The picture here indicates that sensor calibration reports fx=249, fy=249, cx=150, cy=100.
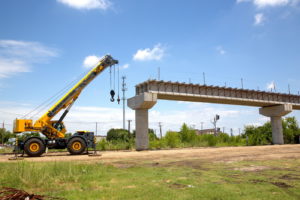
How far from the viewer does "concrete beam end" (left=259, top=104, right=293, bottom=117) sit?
37.2 meters

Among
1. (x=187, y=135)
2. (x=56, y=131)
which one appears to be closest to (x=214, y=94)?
(x=187, y=135)

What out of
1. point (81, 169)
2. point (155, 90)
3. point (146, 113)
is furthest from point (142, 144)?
point (81, 169)

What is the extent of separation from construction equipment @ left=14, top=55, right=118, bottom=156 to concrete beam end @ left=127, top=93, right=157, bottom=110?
22.0 ft

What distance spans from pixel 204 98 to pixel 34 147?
2047 cm

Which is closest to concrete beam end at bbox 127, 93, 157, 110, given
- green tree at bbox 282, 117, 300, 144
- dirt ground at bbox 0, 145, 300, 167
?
dirt ground at bbox 0, 145, 300, 167

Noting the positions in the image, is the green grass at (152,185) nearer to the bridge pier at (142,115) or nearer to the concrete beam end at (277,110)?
the bridge pier at (142,115)

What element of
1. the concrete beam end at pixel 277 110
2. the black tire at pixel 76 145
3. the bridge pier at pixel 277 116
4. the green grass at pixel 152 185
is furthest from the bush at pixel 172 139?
the green grass at pixel 152 185

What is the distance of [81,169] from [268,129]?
46318 mm

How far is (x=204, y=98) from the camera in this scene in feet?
103

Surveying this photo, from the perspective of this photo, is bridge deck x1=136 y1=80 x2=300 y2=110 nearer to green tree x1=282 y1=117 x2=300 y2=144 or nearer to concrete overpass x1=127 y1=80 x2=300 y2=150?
concrete overpass x1=127 y1=80 x2=300 y2=150

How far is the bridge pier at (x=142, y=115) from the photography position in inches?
1035

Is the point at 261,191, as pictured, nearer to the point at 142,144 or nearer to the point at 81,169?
the point at 81,169

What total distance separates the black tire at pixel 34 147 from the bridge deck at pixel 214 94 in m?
12.5

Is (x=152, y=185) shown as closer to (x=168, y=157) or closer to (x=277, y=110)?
(x=168, y=157)
